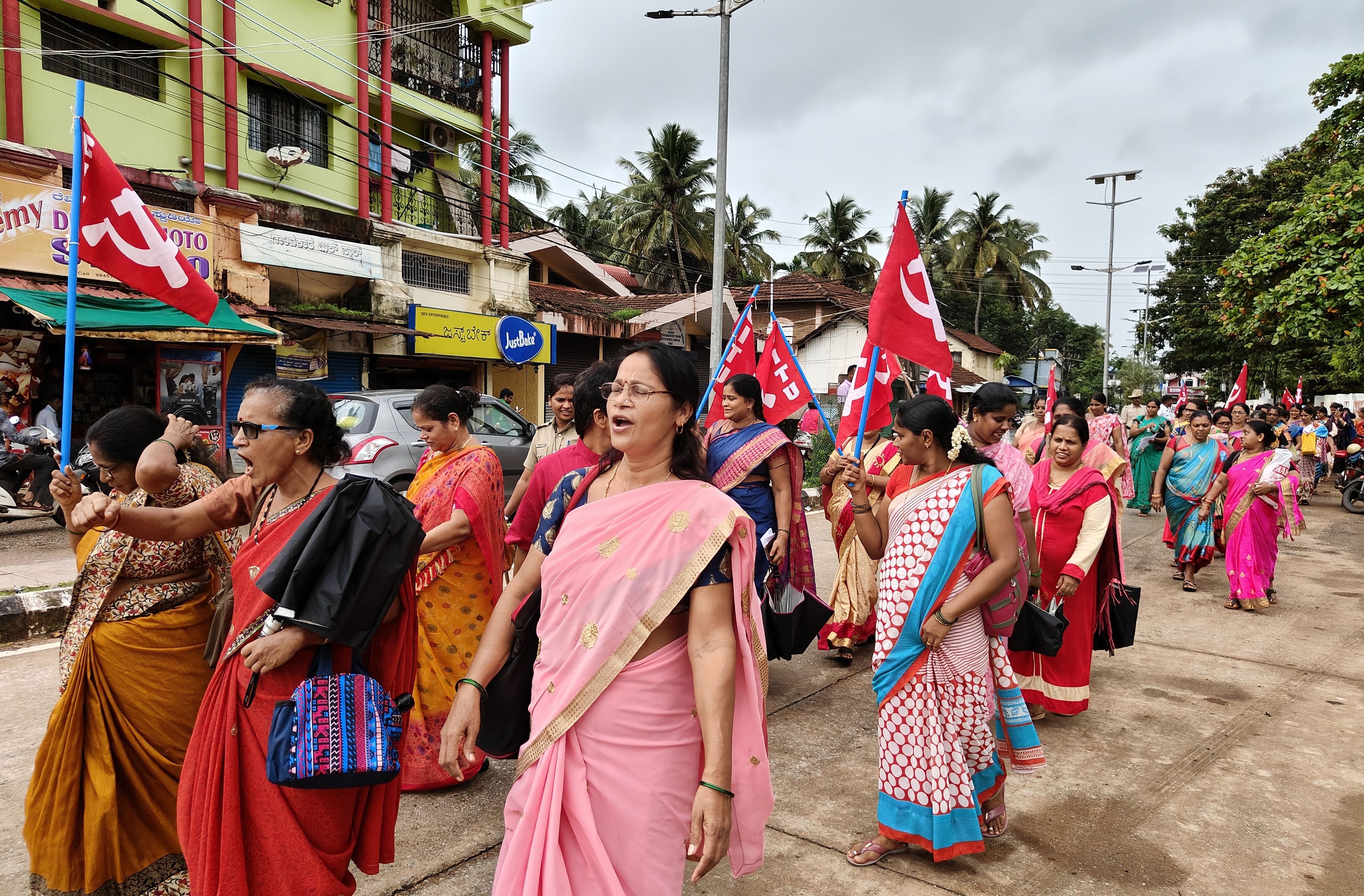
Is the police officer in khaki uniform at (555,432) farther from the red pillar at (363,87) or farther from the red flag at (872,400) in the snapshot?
the red pillar at (363,87)

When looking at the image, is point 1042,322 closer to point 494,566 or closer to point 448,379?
point 448,379

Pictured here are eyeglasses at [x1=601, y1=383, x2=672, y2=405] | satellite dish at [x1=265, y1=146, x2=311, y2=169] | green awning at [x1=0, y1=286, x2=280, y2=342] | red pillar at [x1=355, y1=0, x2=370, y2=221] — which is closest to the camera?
eyeglasses at [x1=601, y1=383, x2=672, y2=405]

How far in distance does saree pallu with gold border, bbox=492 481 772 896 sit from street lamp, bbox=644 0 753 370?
458 inches

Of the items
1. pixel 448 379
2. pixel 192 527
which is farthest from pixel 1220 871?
pixel 448 379

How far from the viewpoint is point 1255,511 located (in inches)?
294

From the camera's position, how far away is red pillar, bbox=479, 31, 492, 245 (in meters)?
19.3

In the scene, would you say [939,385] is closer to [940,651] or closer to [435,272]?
[940,651]

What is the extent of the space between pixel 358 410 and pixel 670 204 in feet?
73.9

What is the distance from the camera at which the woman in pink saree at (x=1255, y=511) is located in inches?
284

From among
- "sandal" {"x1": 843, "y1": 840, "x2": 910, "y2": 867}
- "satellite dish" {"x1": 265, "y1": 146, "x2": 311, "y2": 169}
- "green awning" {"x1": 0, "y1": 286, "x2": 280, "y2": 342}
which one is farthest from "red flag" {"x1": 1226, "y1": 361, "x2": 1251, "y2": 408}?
"satellite dish" {"x1": 265, "y1": 146, "x2": 311, "y2": 169}

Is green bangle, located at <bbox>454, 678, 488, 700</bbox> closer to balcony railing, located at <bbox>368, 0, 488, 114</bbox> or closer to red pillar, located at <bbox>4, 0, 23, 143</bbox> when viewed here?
red pillar, located at <bbox>4, 0, 23, 143</bbox>

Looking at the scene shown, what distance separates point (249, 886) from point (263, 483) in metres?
1.00

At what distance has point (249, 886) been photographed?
7.06ft

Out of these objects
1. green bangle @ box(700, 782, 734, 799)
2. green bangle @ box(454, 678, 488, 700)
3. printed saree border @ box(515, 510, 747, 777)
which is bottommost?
green bangle @ box(700, 782, 734, 799)
